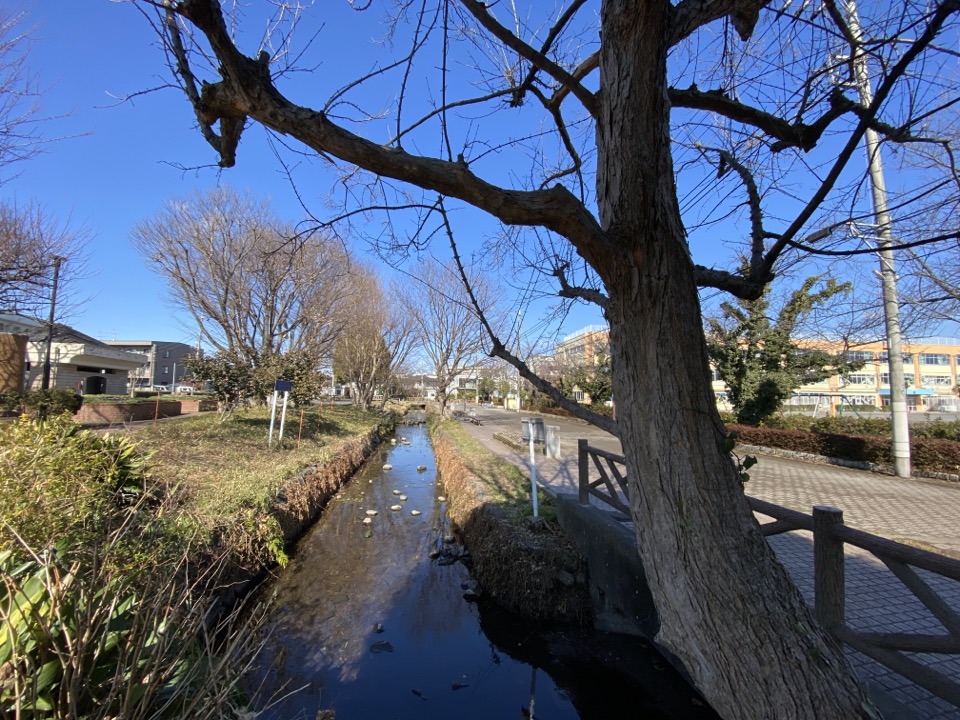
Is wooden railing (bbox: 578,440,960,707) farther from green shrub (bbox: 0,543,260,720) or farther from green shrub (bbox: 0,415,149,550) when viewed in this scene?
green shrub (bbox: 0,415,149,550)

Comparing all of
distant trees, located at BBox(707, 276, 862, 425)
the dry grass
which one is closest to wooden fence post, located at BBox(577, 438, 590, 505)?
the dry grass

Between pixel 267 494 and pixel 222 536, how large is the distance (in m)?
1.94

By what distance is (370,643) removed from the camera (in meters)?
5.17

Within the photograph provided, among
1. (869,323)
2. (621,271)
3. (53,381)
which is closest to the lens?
(621,271)

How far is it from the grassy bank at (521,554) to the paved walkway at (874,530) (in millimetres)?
1587

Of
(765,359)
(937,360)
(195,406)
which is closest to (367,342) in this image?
(195,406)

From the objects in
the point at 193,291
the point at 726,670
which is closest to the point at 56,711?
the point at 726,670

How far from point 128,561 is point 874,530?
28.6 feet

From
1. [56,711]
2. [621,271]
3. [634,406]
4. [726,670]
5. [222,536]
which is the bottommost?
[222,536]

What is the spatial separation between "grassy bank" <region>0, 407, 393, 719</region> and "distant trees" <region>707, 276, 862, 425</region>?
612 inches

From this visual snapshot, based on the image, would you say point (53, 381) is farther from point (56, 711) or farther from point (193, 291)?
point (56, 711)

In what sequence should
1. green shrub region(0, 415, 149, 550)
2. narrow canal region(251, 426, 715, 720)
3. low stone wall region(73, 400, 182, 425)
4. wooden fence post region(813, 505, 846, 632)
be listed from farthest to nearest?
1. low stone wall region(73, 400, 182, 425)
2. narrow canal region(251, 426, 715, 720)
3. green shrub region(0, 415, 149, 550)
4. wooden fence post region(813, 505, 846, 632)

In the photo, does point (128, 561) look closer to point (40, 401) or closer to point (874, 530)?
point (874, 530)

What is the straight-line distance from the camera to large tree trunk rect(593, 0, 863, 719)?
1.55 meters
